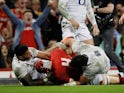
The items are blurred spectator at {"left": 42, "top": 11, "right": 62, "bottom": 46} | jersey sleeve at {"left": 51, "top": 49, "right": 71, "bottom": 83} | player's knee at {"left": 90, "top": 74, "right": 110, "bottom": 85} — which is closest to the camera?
player's knee at {"left": 90, "top": 74, "right": 110, "bottom": 85}

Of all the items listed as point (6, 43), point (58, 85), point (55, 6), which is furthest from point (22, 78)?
point (55, 6)

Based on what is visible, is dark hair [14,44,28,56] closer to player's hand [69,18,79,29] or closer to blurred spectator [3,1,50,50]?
player's hand [69,18,79,29]

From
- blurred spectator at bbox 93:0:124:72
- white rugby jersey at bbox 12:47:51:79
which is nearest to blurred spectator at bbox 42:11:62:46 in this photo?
blurred spectator at bbox 93:0:124:72

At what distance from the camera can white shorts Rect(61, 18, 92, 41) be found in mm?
13195

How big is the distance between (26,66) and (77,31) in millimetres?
1436

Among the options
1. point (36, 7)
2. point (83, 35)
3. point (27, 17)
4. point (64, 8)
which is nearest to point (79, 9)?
point (64, 8)

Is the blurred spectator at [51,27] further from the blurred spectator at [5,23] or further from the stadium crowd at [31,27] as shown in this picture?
the blurred spectator at [5,23]

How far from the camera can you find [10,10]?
1691 centimetres

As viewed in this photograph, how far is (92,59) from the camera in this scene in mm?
11922

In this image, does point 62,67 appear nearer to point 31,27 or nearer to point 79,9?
point 79,9

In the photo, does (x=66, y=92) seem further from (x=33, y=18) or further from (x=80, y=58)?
(x=33, y=18)

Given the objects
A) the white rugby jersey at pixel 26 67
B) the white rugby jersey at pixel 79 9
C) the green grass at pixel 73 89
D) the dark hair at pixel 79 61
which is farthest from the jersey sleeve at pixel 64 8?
the green grass at pixel 73 89

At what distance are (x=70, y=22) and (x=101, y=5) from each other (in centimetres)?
128

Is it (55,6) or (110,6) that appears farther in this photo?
(55,6)
